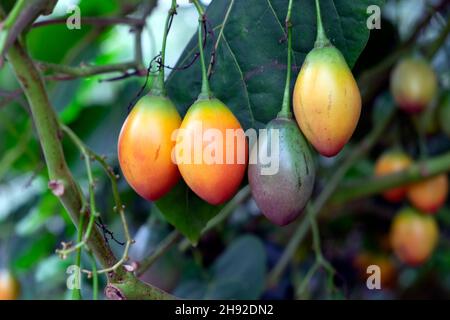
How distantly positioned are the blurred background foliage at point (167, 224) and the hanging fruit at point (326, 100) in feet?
1.55

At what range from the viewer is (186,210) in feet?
2.60

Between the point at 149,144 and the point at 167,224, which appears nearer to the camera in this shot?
the point at 149,144

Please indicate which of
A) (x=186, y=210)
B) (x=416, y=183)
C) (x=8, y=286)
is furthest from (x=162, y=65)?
(x=8, y=286)

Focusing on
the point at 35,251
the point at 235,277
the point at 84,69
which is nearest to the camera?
the point at 84,69

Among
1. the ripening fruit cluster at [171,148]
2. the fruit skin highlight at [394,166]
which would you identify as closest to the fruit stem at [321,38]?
the ripening fruit cluster at [171,148]

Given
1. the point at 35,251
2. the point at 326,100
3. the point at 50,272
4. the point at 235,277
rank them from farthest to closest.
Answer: the point at 50,272 < the point at 35,251 < the point at 235,277 < the point at 326,100

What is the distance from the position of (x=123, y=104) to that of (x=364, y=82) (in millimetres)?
488

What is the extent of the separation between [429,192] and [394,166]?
9 centimetres

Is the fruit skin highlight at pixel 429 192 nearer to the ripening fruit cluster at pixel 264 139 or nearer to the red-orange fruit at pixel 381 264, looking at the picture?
the red-orange fruit at pixel 381 264

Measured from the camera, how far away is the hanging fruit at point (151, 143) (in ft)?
2.09

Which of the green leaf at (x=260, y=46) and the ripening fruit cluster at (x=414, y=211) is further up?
the green leaf at (x=260, y=46)

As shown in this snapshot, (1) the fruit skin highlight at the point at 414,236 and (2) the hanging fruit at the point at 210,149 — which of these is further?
(1) the fruit skin highlight at the point at 414,236

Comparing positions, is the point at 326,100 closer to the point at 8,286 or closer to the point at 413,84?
the point at 413,84
